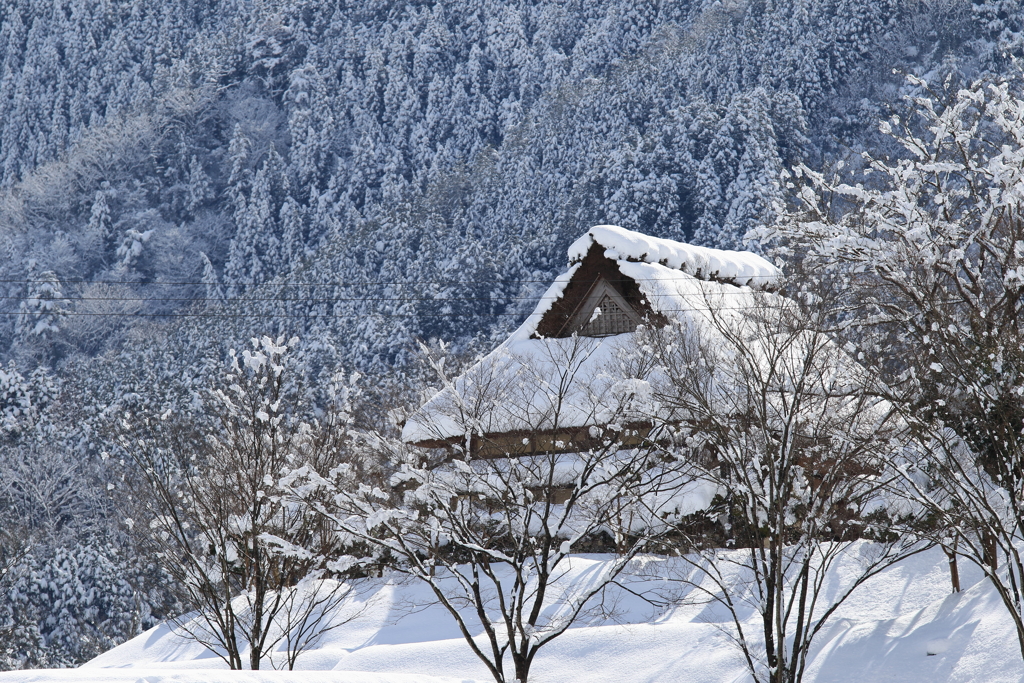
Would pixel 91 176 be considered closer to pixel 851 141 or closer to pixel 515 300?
pixel 515 300

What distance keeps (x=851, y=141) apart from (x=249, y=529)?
2153 inches

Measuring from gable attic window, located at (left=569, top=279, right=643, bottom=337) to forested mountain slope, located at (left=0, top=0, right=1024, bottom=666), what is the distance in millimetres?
15503

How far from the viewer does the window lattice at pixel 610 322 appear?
72.1 ft

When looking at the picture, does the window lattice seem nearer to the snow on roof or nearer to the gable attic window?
the gable attic window

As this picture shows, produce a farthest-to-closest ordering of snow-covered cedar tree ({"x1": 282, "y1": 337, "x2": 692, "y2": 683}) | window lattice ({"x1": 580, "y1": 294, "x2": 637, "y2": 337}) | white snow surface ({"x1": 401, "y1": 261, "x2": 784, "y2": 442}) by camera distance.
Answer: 1. window lattice ({"x1": 580, "y1": 294, "x2": 637, "y2": 337})
2. white snow surface ({"x1": 401, "y1": 261, "x2": 784, "y2": 442})
3. snow-covered cedar tree ({"x1": 282, "y1": 337, "x2": 692, "y2": 683})

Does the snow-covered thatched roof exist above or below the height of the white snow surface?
above

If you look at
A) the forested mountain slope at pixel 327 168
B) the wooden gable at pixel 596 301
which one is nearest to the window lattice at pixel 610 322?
the wooden gable at pixel 596 301

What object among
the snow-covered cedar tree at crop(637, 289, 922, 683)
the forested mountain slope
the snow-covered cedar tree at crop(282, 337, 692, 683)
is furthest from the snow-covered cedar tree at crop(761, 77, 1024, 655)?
the forested mountain slope

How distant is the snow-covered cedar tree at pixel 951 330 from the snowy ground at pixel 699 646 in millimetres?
1202

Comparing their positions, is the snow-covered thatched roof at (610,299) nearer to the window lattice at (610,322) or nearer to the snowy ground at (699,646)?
the window lattice at (610,322)

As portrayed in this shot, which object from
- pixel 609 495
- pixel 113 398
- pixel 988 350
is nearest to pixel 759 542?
pixel 609 495

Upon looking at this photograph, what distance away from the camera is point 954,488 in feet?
32.2

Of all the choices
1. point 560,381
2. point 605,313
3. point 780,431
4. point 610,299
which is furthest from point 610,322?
point 780,431

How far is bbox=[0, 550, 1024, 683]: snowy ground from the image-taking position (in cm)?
1212
